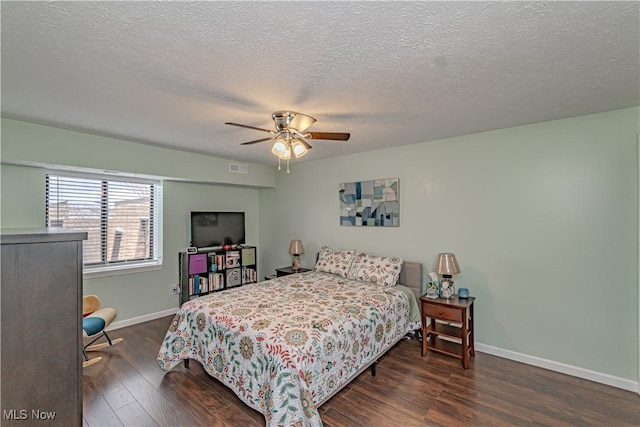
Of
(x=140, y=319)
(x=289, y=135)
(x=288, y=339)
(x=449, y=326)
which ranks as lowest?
(x=140, y=319)

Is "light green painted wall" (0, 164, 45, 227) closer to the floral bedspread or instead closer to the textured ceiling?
the textured ceiling

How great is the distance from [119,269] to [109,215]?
29.6 inches

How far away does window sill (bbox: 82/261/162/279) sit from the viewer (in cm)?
363

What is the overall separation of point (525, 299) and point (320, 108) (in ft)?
9.32

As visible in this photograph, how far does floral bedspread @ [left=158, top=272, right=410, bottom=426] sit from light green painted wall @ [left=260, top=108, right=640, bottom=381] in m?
1.00

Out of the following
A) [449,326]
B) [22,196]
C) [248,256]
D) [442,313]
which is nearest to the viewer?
[442,313]

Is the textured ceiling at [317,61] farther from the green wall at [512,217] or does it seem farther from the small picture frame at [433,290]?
the small picture frame at [433,290]

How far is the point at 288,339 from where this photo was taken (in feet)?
6.73

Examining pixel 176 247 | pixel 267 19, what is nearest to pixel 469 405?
pixel 267 19

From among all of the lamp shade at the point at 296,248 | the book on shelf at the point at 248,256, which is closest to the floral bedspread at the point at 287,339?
the lamp shade at the point at 296,248

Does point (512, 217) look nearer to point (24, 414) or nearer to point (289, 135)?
point (289, 135)

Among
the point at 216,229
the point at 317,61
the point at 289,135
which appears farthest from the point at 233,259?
the point at 317,61

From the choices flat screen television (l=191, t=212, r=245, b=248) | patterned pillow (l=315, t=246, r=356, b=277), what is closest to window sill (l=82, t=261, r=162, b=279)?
flat screen television (l=191, t=212, r=245, b=248)

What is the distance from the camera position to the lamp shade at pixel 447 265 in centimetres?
313
